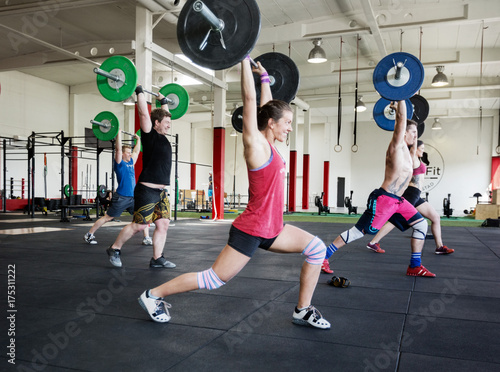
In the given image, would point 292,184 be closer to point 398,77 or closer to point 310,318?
point 398,77

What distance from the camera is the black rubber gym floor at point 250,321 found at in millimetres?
1565

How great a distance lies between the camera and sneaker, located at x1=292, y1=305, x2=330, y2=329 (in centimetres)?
193

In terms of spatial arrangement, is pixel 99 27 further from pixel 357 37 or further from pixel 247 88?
pixel 247 88

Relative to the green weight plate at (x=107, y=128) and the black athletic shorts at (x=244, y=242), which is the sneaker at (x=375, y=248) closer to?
the black athletic shorts at (x=244, y=242)

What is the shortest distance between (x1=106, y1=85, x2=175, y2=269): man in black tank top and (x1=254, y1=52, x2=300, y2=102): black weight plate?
91 centimetres

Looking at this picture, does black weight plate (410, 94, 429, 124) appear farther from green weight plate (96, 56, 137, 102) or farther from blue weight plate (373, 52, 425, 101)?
green weight plate (96, 56, 137, 102)

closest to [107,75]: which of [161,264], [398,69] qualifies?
[161,264]

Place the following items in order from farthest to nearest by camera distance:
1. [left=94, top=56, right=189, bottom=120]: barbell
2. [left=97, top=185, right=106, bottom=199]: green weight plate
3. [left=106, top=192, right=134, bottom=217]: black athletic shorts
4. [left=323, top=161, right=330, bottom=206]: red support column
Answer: [left=323, top=161, right=330, bottom=206]: red support column
[left=97, top=185, right=106, bottom=199]: green weight plate
[left=106, top=192, right=134, bottom=217]: black athletic shorts
[left=94, top=56, right=189, bottom=120]: barbell

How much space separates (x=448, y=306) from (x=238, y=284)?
4.42 feet

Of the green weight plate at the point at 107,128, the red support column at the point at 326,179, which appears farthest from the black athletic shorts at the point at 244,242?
the red support column at the point at 326,179

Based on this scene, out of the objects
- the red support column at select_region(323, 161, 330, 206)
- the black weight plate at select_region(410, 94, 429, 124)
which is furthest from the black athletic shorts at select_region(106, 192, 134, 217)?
the red support column at select_region(323, 161, 330, 206)

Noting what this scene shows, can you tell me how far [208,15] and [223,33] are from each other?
0.39 ft

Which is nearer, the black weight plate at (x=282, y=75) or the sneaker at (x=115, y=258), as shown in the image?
the black weight plate at (x=282, y=75)

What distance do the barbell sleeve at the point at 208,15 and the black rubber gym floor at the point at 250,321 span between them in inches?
56.9
